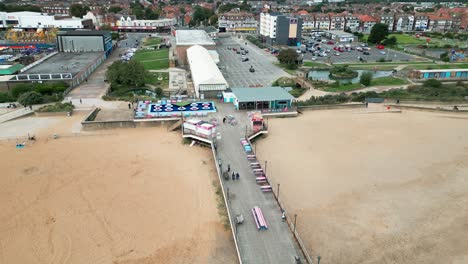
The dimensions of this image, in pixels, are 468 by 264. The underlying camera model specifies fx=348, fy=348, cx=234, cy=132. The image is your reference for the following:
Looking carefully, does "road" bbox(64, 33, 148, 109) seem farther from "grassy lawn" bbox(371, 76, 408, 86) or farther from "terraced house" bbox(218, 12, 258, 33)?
"terraced house" bbox(218, 12, 258, 33)

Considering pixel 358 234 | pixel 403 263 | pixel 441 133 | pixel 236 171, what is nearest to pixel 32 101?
pixel 236 171

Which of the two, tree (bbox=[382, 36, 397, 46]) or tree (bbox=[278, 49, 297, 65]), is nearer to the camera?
tree (bbox=[278, 49, 297, 65])

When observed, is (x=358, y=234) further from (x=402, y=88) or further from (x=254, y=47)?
(x=254, y=47)

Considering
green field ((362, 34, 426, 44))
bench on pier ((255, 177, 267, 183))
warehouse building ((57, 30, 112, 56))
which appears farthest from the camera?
green field ((362, 34, 426, 44))

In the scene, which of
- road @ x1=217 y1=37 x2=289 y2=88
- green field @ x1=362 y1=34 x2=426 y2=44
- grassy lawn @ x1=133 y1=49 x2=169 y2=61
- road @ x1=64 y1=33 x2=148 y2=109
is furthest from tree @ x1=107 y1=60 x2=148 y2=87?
green field @ x1=362 y1=34 x2=426 y2=44

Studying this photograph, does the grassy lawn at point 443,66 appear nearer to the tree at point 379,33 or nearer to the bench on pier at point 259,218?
the tree at point 379,33

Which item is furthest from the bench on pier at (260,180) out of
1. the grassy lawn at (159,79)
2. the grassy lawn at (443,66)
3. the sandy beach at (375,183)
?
the grassy lawn at (443,66)
